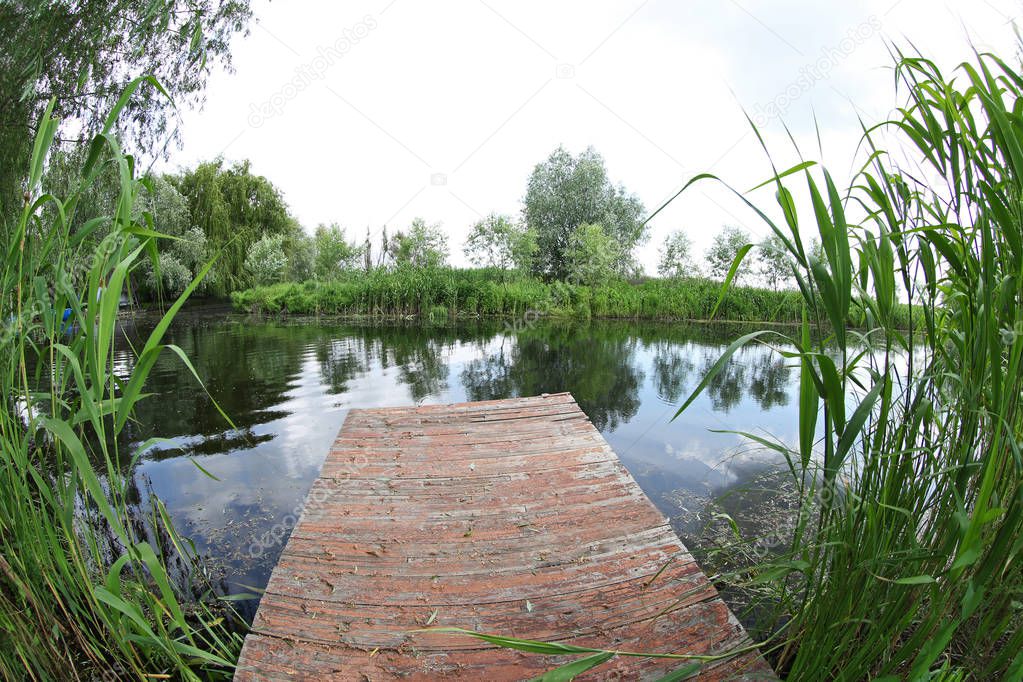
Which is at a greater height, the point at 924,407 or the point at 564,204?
the point at 564,204

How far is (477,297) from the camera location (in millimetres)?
16391

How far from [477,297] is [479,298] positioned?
10cm

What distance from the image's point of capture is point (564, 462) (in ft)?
9.70

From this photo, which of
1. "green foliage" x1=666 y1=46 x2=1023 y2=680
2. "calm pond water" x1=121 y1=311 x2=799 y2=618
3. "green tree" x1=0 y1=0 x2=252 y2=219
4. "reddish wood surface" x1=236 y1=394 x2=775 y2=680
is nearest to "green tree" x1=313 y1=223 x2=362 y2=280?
"calm pond water" x1=121 y1=311 x2=799 y2=618

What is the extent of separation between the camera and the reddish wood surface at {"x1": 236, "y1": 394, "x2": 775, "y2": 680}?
150 cm

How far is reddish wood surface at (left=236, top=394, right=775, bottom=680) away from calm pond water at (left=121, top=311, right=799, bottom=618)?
1.53 ft

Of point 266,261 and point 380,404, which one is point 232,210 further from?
point 380,404

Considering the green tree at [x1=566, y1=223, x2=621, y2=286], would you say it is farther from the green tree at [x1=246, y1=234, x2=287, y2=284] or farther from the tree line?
the green tree at [x1=246, y1=234, x2=287, y2=284]

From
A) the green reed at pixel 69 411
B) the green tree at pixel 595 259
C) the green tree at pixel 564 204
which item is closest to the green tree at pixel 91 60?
the green reed at pixel 69 411

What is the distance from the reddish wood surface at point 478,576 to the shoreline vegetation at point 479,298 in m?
12.2

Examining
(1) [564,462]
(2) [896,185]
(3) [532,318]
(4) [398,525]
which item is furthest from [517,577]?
(3) [532,318]

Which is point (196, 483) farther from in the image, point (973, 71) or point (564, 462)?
point (973, 71)

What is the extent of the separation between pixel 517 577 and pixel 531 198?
2466cm

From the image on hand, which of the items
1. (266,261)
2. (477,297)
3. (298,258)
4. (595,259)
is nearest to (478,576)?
(477,297)
